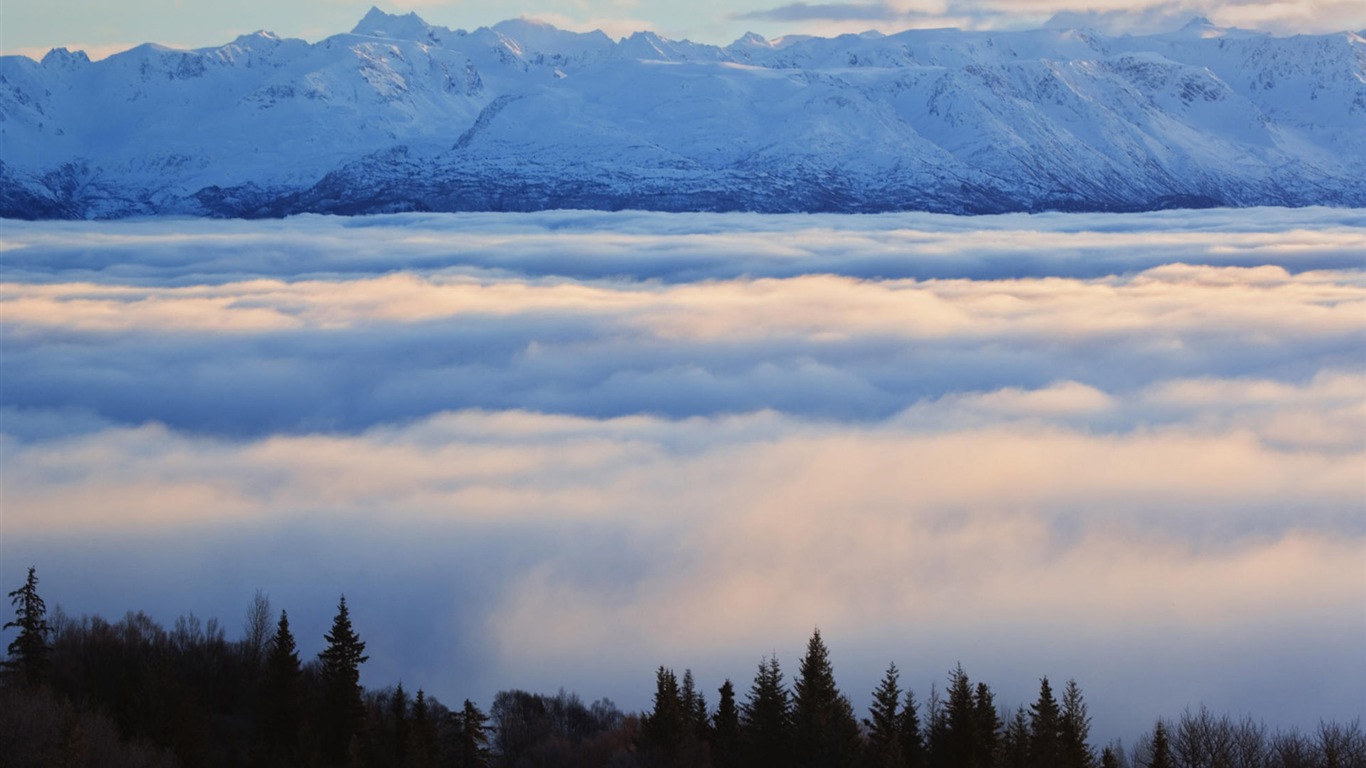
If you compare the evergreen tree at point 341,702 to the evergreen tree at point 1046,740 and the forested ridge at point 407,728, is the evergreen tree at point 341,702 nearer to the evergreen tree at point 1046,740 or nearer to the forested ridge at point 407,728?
the forested ridge at point 407,728

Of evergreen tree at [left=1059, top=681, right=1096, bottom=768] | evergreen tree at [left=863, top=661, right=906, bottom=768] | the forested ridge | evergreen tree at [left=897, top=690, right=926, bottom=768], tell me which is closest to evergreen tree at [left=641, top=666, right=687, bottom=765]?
the forested ridge

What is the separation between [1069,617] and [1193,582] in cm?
2258

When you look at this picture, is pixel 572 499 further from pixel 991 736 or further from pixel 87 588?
pixel 991 736

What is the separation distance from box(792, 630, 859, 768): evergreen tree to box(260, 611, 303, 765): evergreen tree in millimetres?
21573

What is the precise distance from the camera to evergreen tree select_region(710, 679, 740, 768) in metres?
65.9

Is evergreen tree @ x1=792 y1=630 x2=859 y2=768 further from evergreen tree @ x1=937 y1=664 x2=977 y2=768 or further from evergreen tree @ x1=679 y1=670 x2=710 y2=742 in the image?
evergreen tree @ x1=679 y1=670 x2=710 y2=742

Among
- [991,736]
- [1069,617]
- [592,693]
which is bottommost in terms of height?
[991,736]

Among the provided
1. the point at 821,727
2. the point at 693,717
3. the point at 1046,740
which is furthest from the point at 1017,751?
the point at 693,717

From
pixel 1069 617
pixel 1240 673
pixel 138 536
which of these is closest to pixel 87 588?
pixel 138 536

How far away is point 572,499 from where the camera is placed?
199000 mm

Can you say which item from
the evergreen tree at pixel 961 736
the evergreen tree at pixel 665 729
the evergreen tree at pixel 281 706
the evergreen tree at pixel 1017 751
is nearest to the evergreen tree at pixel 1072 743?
the evergreen tree at pixel 1017 751

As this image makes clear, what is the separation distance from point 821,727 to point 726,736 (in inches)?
186

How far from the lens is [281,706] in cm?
6975

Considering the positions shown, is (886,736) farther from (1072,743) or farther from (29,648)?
(29,648)
